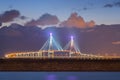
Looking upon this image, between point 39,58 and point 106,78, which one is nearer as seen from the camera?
point 106,78

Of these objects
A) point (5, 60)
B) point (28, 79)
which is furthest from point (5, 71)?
point (28, 79)

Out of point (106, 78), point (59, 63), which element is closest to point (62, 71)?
point (59, 63)

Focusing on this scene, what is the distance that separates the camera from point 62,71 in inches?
6924

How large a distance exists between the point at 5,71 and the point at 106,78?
29.0 metres

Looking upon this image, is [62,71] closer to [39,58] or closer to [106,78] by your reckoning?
[39,58]

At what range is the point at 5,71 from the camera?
175m

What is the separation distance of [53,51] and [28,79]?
2741cm

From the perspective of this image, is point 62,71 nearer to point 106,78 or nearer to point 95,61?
point 95,61

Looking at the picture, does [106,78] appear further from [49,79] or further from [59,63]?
[59,63]

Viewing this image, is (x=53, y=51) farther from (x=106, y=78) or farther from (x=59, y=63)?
(x=106, y=78)

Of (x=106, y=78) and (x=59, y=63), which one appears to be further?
(x=59, y=63)

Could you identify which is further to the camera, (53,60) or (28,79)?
(53,60)

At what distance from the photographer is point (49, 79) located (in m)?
150

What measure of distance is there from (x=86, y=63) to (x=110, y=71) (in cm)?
461
